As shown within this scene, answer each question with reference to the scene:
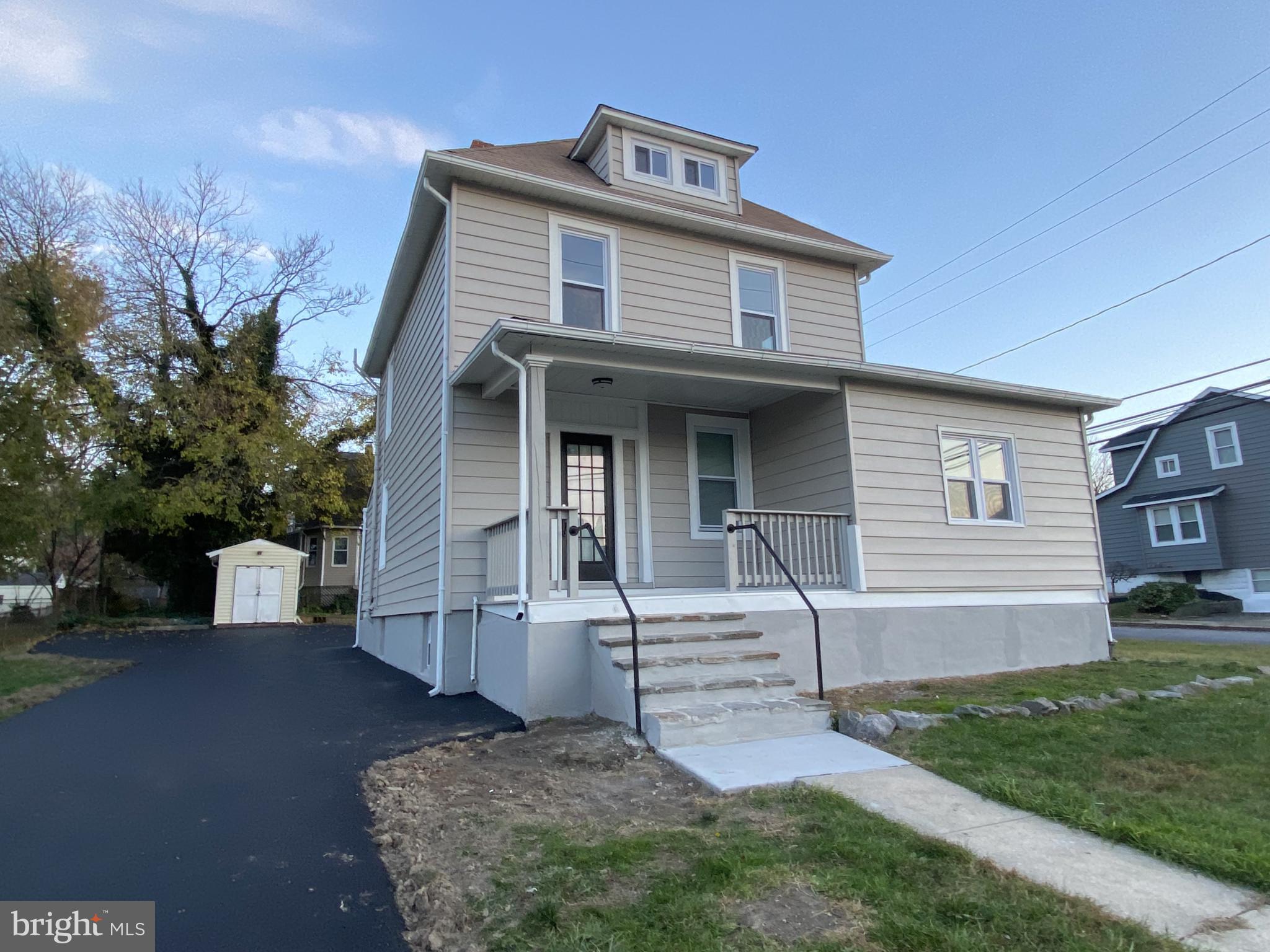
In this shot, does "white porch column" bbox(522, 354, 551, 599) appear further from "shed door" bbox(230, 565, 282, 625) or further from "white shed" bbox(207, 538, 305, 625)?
"shed door" bbox(230, 565, 282, 625)

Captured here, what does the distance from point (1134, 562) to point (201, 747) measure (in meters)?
29.5

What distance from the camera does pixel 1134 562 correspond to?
2577cm

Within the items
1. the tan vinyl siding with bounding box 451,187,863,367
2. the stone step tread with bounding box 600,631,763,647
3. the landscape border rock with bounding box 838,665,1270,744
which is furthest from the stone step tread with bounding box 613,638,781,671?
the tan vinyl siding with bounding box 451,187,863,367

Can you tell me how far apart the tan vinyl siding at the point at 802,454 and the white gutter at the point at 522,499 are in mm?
3629

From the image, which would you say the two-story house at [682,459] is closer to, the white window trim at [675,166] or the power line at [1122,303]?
the white window trim at [675,166]

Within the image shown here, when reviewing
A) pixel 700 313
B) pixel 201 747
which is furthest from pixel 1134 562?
pixel 201 747

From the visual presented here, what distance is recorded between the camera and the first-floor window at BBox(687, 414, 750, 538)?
9.28 m

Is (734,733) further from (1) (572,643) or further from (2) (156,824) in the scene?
(2) (156,824)

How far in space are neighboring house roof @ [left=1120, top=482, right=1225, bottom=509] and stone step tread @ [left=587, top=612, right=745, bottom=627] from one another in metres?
23.7

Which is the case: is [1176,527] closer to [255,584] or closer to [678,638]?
[678,638]

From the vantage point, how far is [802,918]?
2.49m

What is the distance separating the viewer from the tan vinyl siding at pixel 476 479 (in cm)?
Answer: 761

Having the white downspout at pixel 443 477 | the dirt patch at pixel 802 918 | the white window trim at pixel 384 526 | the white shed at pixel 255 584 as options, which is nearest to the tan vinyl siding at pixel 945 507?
the white downspout at pixel 443 477

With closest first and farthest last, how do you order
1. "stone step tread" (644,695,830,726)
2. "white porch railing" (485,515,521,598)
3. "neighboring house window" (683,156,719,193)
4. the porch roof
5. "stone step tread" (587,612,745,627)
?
1. "stone step tread" (644,695,830,726)
2. "stone step tread" (587,612,745,627)
3. the porch roof
4. "white porch railing" (485,515,521,598)
5. "neighboring house window" (683,156,719,193)
